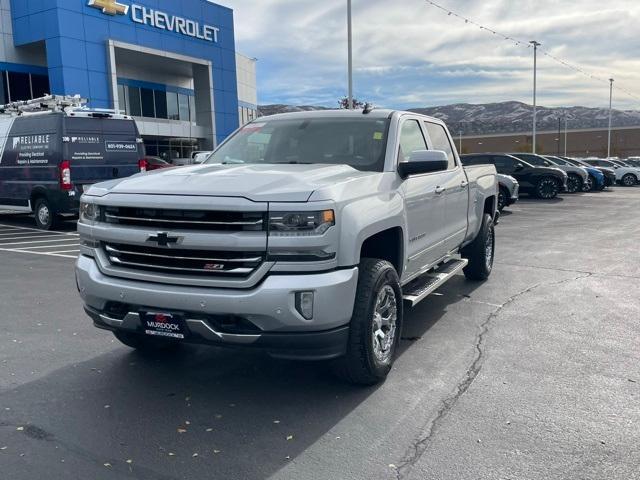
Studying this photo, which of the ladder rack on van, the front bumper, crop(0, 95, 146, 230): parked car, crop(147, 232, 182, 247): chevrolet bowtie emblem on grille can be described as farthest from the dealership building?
the front bumper

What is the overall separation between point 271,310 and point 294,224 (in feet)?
1.75

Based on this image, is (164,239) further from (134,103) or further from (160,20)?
(134,103)

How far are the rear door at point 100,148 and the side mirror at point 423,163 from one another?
995cm

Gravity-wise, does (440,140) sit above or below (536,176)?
above

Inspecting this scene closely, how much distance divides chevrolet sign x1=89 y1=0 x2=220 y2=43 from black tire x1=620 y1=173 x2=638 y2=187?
24528 millimetres

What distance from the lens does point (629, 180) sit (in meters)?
32.9

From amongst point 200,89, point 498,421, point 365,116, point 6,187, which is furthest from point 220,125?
point 498,421

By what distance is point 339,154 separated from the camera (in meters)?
5.02

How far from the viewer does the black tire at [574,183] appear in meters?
24.8

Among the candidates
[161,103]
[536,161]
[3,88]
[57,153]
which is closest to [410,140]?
[57,153]

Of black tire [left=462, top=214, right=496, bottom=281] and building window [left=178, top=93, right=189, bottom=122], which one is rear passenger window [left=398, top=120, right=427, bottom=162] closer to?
black tire [left=462, top=214, right=496, bottom=281]

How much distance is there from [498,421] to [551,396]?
0.60 meters

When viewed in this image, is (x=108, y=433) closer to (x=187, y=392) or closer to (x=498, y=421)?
(x=187, y=392)

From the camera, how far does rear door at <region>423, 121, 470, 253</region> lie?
5973 millimetres
